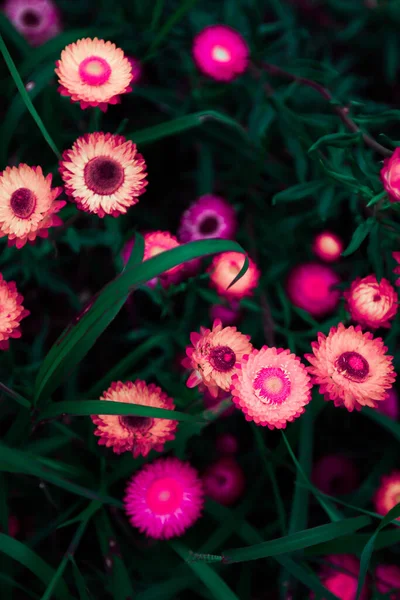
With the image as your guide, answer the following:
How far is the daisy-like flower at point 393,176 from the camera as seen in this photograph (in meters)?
0.81

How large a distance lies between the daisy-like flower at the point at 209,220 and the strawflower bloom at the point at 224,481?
0.48 meters

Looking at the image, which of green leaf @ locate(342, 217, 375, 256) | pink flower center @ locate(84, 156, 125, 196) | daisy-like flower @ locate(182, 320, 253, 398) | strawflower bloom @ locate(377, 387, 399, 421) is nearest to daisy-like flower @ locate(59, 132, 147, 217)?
pink flower center @ locate(84, 156, 125, 196)

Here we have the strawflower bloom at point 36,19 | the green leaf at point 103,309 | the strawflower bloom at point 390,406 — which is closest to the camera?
the green leaf at point 103,309

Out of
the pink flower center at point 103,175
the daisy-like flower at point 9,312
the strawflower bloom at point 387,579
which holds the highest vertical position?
the pink flower center at point 103,175

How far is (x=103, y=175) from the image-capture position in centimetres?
89

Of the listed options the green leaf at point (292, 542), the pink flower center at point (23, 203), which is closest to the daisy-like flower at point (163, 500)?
the green leaf at point (292, 542)

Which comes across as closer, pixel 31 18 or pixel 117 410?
pixel 117 410

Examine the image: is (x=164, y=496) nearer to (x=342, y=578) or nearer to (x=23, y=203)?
(x=342, y=578)

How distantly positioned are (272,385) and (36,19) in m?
1.22

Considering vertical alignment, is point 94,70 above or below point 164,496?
above

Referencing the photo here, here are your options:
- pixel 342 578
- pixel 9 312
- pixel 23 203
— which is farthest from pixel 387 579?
pixel 23 203

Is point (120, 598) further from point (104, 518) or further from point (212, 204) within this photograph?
point (212, 204)

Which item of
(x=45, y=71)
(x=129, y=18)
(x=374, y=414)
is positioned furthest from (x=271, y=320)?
(x=129, y=18)

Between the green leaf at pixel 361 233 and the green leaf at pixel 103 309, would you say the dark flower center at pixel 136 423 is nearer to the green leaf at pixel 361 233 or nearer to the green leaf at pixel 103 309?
the green leaf at pixel 103 309
